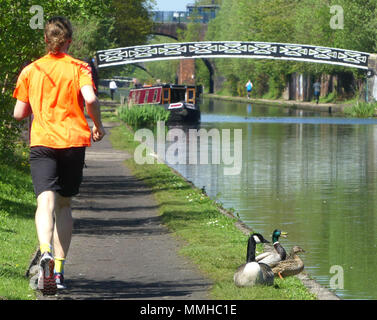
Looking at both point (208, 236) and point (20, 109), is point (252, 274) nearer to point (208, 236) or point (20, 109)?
point (20, 109)

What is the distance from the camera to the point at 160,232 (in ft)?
39.6

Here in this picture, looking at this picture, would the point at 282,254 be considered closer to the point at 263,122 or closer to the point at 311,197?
the point at 311,197

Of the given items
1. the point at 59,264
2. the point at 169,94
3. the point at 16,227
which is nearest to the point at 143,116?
the point at 169,94

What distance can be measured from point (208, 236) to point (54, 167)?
4546 mm

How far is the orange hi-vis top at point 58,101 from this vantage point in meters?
7.39

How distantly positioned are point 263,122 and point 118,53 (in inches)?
764

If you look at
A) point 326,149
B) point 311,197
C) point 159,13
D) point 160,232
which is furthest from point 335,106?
point 159,13

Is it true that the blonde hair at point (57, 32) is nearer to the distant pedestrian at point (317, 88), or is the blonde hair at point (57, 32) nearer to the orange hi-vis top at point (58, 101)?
the orange hi-vis top at point (58, 101)

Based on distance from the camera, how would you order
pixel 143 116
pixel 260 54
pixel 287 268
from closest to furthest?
pixel 287 268 < pixel 143 116 < pixel 260 54

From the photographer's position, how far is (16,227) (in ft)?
38.1

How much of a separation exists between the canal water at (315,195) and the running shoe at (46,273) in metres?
3.14

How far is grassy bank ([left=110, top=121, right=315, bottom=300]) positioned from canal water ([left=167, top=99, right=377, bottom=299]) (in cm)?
61
